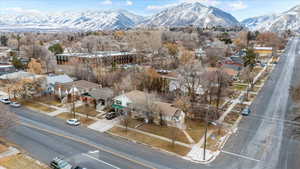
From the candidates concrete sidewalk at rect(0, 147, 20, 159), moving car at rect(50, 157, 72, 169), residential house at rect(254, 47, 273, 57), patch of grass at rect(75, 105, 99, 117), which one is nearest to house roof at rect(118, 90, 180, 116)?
patch of grass at rect(75, 105, 99, 117)

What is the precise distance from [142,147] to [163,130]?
5.82 m

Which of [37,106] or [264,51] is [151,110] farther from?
[264,51]

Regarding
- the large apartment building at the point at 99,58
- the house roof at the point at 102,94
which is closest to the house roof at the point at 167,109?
the house roof at the point at 102,94

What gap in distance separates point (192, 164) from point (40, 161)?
59.0ft

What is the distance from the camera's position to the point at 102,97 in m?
40.2

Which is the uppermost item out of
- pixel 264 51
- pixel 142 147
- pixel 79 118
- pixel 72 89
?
pixel 264 51

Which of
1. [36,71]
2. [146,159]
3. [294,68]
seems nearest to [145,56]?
[36,71]

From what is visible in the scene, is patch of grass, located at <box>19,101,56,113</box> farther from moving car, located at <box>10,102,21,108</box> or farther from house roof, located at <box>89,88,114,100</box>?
house roof, located at <box>89,88,114,100</box>

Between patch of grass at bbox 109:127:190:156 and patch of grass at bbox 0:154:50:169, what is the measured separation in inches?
452

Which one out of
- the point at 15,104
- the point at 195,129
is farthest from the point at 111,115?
the point at 15,104

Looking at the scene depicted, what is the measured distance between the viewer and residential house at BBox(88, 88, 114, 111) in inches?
1574

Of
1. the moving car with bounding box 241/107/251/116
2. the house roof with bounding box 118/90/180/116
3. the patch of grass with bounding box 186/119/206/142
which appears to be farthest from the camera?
the moving car with bounding box 241/107/251/116

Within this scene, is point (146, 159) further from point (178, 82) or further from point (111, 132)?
point (178, 82)

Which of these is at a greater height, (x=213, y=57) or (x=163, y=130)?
(x=213, y=57)
